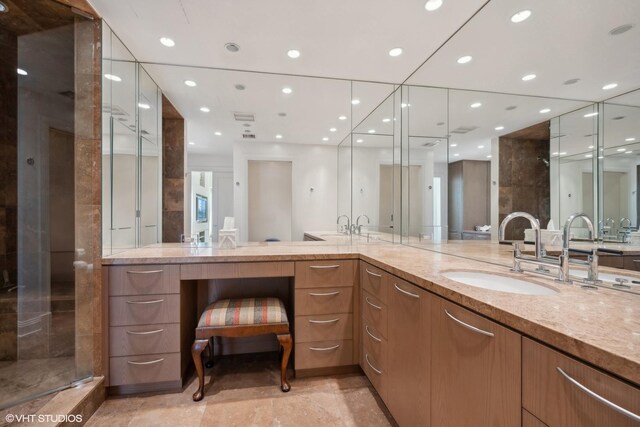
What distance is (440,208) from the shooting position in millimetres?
2271

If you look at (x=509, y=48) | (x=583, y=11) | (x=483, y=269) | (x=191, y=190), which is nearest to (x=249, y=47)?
(x=191, y=190)

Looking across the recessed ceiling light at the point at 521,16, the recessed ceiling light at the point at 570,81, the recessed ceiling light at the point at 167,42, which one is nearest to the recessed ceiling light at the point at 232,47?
the recessed ceiling light at the point at 167,42

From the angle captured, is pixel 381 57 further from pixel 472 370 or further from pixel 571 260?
pixel 472 370

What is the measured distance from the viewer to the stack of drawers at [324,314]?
1935mm

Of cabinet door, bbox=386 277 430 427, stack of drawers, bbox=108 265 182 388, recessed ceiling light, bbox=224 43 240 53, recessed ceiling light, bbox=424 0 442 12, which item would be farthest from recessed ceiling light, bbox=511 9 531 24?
stack of drawers, bbox=108 265 182 388

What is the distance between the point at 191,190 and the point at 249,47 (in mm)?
1322

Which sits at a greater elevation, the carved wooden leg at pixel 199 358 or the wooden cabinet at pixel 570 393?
the wooden cabinet at pixel 570 393

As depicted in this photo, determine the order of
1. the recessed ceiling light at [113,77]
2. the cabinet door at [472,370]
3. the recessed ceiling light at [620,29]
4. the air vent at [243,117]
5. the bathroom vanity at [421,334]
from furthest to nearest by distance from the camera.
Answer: the air vent at [243,117]
the recessed ceiling light at [113,77]
the recessed ceiling light at [620,29]
the cabinet door at [472,370]
the bathroom vanity at [421,334]

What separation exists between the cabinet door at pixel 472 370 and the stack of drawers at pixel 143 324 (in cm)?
163

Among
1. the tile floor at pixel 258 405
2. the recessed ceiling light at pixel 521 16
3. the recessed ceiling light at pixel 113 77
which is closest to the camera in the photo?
the recessed ceiling light at pixel 521 16

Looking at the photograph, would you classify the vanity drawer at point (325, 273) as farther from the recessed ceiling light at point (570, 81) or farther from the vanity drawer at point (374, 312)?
the recessed ceiling light at point (570, 81)

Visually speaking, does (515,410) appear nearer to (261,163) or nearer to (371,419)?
(371,419)

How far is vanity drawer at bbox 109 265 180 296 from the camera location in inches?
69.2

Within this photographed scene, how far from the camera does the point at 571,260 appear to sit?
1.18 metres
